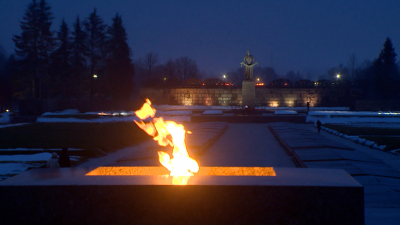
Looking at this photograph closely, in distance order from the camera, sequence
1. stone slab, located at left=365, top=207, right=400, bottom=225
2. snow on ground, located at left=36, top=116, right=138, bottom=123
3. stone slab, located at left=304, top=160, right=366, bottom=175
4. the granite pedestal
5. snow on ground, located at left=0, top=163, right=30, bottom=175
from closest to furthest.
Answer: the granite pedestal < stone slab, located at left=365, top=207, right=400, bottom=225 < stone slab, located at left=304, top=160, right=366, bottom=175 < snow on ground, located at left=0, top=163, right=30, bottom=175 < snow on ground, located at left=36, top=116, right=138, bottom=123

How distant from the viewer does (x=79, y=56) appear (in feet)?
132

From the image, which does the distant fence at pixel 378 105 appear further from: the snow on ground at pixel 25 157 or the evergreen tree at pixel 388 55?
the snow on ground at pixel 25 157

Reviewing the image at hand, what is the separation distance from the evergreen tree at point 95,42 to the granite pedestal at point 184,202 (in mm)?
38511

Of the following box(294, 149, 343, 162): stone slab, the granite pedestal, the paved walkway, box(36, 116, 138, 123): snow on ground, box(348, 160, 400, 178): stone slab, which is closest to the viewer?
the granite pedestal

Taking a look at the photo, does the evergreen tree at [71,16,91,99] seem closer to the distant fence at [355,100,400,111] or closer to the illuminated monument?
the illuminated monument

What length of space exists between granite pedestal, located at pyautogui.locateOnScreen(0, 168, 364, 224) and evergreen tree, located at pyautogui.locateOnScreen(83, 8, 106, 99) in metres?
38.5

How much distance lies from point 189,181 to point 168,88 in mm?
40675

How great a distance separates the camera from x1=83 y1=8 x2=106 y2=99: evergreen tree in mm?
40156

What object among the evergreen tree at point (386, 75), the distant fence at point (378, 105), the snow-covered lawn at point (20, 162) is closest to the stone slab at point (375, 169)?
the snow-covered lawn at point (20, 162)

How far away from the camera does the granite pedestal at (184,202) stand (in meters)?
3.36

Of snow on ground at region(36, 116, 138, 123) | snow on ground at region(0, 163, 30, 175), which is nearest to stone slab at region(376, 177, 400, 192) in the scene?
snow on ground at region(0, 163, 30, 175)

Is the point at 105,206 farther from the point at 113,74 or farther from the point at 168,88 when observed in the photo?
the point at 168,88

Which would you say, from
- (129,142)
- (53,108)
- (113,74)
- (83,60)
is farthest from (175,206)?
(83,60)

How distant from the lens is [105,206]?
349 cm
